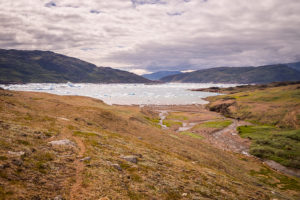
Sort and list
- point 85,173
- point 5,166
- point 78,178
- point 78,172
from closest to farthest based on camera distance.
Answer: point 5,166
point 78,178
point 78,172
point 85,173

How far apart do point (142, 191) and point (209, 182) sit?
1006cm

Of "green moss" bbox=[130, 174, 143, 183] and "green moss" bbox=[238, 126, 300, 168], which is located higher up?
"green moss" bbox=[130, 174, 143, 183]

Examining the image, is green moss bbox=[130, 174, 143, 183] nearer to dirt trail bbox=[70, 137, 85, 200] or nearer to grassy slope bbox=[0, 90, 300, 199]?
grassy slope bbox=[0, 90, 300, 199]

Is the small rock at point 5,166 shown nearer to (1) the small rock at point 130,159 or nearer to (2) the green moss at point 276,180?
(1) the small rock at point 130,159

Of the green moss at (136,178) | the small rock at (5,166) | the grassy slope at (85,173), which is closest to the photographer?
the small rock at (5,166)

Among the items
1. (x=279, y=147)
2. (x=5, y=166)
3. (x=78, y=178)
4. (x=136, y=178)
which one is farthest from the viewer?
(x=279, y=147)

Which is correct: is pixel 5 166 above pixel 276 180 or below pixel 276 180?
above

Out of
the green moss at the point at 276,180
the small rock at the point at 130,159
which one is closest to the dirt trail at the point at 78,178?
the small rock at the point at 130,159

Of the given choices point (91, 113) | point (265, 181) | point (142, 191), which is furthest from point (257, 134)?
point (142, 191)

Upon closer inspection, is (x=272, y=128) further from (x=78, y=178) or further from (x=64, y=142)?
(x=78, y=178)

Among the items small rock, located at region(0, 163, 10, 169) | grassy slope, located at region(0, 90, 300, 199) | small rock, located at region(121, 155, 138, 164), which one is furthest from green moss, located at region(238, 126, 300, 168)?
small rock, located at region(0, 163, 10, 169)

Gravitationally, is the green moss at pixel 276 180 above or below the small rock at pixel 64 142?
below

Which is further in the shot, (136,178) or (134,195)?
(136,178)

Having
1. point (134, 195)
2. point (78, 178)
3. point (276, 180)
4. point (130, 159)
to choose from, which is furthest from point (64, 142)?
point (276, 180)
